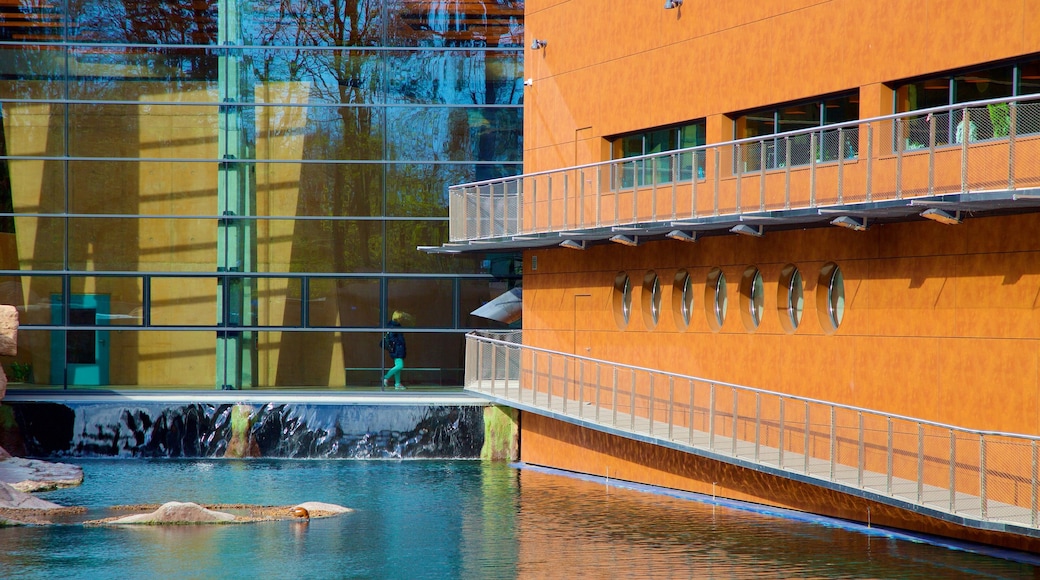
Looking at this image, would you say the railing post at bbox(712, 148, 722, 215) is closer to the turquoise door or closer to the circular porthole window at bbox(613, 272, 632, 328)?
the circular porthole window at bbox(613, 272, 632, 328)

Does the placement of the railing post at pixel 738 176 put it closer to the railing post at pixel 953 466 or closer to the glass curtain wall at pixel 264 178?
the railing post at pixel 953 466

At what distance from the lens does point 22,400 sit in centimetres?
2930

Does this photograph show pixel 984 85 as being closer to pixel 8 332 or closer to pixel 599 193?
pixel 599 193

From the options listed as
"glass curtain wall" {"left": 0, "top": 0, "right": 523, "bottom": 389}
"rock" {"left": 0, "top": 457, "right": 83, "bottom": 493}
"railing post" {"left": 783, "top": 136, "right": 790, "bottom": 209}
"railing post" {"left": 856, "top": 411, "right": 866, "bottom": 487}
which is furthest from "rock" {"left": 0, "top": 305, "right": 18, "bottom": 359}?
"railing post" {"left": 856, "top": 411, "right": 866, "bottom": 487}

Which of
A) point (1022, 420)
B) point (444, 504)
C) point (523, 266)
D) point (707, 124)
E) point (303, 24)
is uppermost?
point (303, 24)

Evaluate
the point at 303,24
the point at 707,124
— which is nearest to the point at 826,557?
→ the point at 707,124

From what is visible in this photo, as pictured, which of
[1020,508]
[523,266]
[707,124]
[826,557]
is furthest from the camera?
[523,266]

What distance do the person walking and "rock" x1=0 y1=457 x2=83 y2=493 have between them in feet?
25.6

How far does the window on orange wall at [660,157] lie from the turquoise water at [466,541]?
556cm

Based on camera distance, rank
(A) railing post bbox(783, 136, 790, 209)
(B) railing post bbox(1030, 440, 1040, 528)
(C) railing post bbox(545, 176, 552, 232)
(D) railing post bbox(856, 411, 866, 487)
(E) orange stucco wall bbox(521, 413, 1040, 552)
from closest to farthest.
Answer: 1. (B) railing post bbox(1030, 440, 1040, 528)
2. (D) railing post bbox(856, 411, 866, 487)
3. (E) orange stucco wall bbox(521, 413, 1040, 552)
4. (A) railing post bbox(783, 136, 790, 209)
5. (C) railing post bbox(545, 176, 552, 232)

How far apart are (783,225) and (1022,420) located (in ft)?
16.9

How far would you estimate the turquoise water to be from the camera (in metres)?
15.6

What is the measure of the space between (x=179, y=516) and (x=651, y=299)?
9.78m

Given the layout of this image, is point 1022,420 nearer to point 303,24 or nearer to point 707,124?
point 707,124
